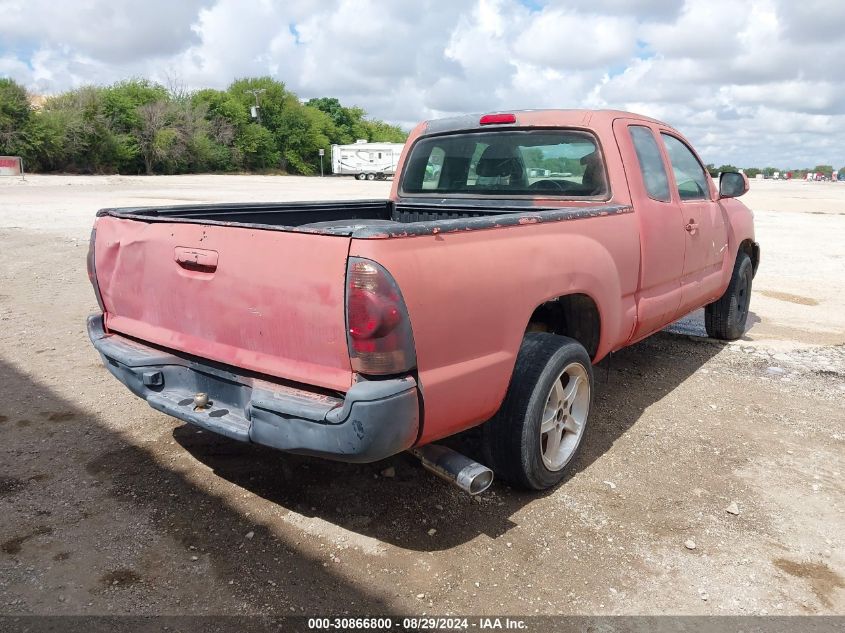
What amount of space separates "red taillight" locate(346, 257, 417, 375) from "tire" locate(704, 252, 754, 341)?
14.8ft

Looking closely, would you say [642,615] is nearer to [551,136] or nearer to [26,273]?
[551,136]

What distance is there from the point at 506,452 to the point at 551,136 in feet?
7.20

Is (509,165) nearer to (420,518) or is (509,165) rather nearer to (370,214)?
(370,214)

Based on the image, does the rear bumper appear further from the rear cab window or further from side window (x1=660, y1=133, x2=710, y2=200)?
side window (x1=660, y1=133, x2=710, y2=200)

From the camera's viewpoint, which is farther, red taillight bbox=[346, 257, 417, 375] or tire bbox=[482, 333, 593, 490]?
tire bbox=[482, 333, 593, 490]

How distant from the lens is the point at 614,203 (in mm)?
3934

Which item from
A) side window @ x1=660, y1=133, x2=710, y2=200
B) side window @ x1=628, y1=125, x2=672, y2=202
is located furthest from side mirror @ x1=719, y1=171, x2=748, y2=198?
side window @ x1=628, y1=125, x2=672, y2=202

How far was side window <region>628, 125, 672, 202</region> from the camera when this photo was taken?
419 centimetres

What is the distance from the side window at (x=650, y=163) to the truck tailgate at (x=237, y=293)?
99.9 inches

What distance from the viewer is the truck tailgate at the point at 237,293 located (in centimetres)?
243

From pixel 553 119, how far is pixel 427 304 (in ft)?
7.63

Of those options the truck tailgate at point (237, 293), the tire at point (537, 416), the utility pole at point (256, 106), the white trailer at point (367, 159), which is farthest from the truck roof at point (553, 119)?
the utility pole at point (256, 106)

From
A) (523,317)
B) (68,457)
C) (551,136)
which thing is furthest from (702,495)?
(68,457)

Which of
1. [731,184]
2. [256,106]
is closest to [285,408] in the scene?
[731,184]
